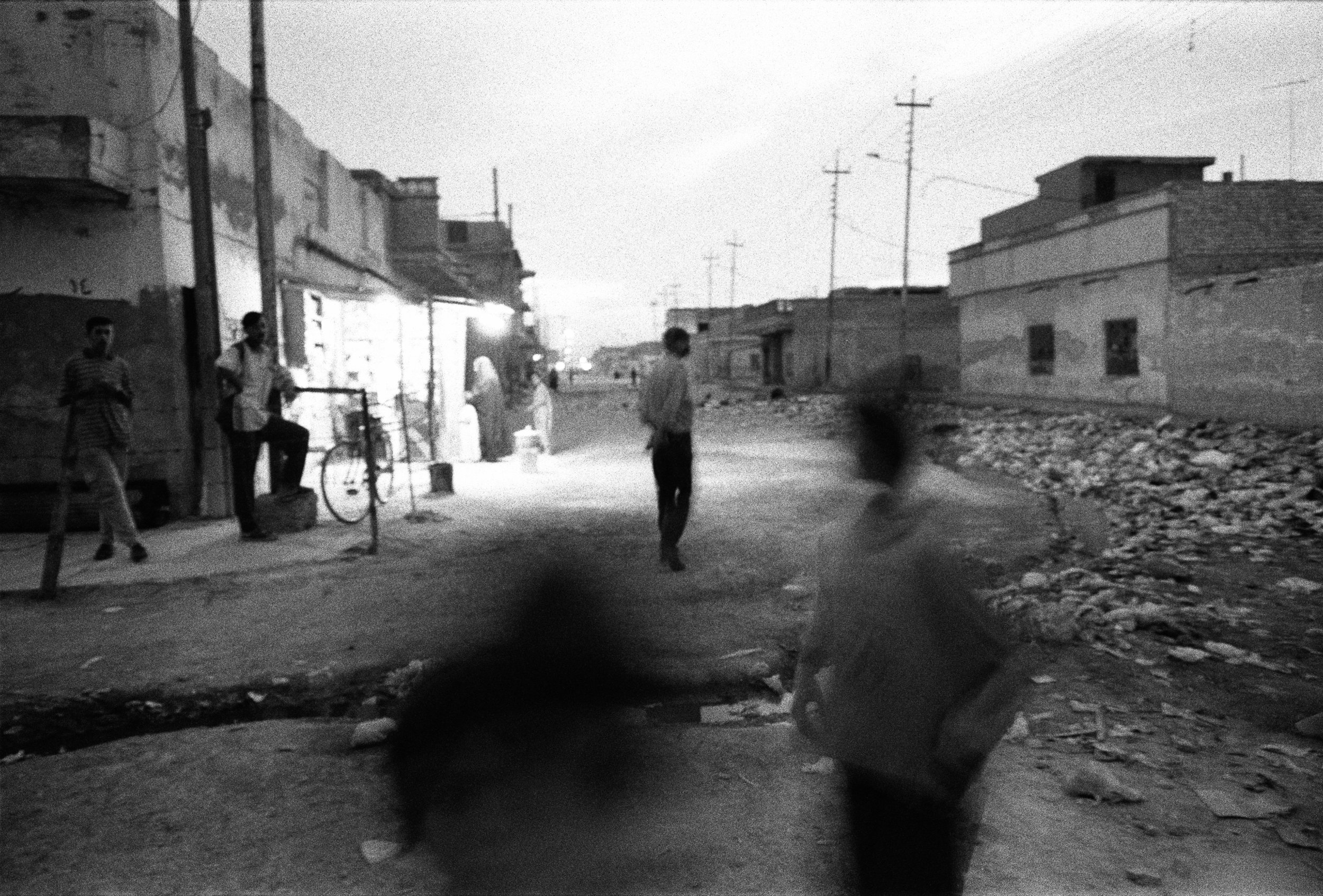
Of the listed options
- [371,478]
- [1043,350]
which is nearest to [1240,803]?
[371,478]

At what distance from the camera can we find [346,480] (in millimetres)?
10180

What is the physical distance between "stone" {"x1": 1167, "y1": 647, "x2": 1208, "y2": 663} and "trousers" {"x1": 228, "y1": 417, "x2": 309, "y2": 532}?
6.56 metres

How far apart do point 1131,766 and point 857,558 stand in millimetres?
2404

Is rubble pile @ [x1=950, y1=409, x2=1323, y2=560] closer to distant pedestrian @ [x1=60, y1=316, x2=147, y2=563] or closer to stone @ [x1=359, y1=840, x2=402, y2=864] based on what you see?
stone @ [x1=359, y1=840, x2=402, y2=864]

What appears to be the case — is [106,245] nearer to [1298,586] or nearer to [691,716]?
[691,716]

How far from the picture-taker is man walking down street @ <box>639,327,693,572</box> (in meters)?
7.22

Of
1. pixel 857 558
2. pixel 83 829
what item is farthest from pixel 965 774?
pixel 83 829

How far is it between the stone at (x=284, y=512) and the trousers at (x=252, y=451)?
0.13 metres

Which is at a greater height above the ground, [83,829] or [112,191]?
[112,191]

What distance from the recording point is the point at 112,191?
27.2ft

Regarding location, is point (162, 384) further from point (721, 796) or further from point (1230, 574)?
point (1230, 574)

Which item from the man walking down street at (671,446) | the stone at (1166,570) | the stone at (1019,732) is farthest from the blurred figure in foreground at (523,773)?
the stone at (1166,570)

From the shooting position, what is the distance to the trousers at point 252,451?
7.82 m

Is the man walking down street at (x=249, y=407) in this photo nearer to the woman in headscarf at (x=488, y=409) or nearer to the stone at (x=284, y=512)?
the stone at (x=284, y=512)
